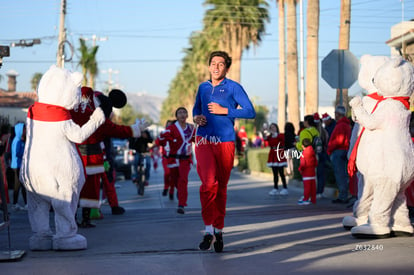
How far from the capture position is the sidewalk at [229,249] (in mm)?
6281

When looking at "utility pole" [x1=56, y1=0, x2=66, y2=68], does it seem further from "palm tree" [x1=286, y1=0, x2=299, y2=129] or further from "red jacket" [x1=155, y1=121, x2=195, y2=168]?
"red jacket" [x1=155, y1=121, x2=195, y2=168]

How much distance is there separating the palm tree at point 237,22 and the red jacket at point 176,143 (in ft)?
97.8

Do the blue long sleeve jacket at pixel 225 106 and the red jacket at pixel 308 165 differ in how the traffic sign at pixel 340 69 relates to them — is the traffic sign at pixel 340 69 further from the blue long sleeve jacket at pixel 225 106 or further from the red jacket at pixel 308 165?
the blue long sleeve jacket at pixel 225 106

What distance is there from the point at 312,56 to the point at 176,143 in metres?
11.1

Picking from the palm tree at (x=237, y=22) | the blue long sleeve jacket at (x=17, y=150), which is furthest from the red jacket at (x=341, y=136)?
the palm tree at (x=237, y=22)

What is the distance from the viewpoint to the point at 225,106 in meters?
7.59

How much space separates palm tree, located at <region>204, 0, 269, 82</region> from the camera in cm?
4356

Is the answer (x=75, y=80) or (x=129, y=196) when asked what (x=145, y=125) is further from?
(x=129, y=196)

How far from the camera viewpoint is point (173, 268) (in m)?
6.34

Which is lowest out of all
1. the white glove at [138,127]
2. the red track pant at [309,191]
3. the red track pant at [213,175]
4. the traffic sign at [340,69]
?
the red track pant at [309,191]

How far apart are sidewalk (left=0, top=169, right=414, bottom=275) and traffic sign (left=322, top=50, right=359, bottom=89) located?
4.44 m

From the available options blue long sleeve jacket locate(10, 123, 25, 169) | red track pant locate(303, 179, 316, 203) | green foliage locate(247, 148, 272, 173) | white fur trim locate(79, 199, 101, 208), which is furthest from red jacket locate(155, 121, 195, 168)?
green foliage locate(247, 148, 272, 173)

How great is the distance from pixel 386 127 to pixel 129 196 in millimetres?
11263

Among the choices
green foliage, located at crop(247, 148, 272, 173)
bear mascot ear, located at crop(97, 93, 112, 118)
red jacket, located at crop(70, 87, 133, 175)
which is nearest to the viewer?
red jacket, located at crop(70, 87, 133, 175)
